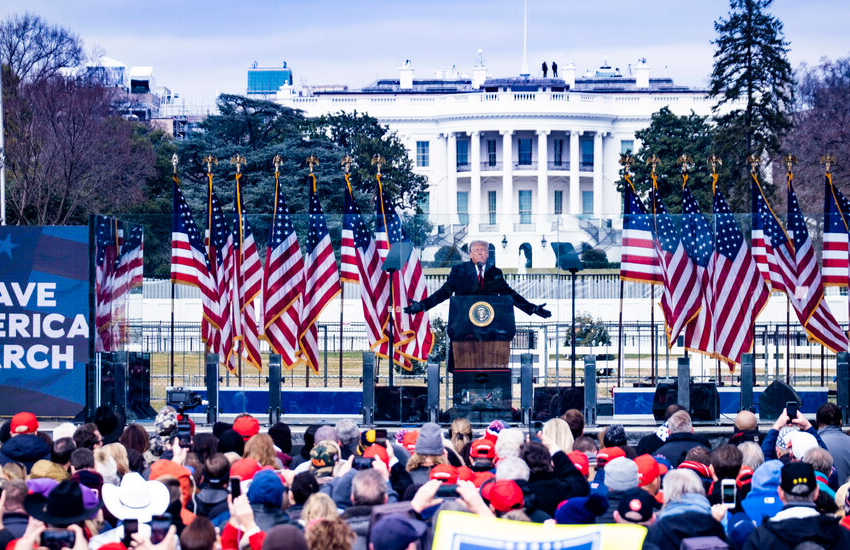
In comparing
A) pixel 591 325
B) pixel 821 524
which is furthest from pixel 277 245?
pixel 821 524

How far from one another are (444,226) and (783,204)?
42.5 meters

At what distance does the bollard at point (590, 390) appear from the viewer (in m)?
17.3

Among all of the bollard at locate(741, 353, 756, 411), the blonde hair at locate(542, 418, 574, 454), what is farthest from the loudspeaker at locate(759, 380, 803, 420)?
the blonde hair at locate(542, 418, 574, 454)

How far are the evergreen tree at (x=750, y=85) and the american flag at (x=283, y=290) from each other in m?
36.4

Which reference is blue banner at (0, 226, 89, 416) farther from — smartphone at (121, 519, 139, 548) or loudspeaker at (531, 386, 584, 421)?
smartphone at (121, 519, 139, 548)

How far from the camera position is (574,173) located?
95375 millimetres

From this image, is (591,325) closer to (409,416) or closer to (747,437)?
(409,416)

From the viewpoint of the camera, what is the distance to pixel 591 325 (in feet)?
65.7

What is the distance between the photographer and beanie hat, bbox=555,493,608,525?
329 inches

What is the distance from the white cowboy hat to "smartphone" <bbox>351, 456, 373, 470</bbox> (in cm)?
132

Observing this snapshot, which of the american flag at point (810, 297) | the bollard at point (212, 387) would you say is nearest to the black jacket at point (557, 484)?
the bollard at point (212, 387)

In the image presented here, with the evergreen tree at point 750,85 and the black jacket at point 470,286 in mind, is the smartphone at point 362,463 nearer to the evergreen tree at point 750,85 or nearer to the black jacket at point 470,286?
the black jacket at point 470,286

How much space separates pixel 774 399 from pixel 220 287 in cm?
800

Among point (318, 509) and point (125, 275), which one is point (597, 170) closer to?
point (125, 275)
